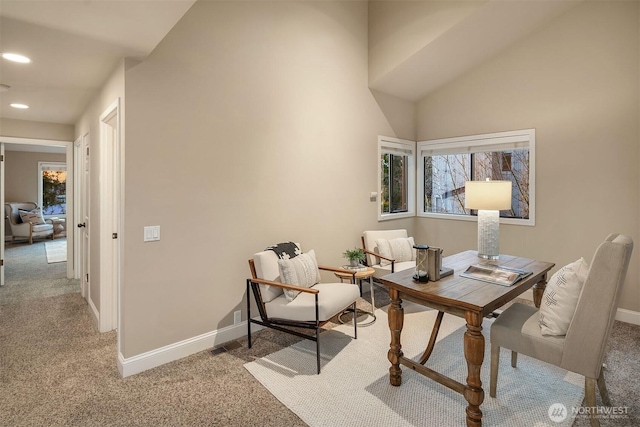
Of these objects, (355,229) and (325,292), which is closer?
(325,292)

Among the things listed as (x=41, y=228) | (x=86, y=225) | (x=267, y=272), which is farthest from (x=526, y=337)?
(x=41, y=228)

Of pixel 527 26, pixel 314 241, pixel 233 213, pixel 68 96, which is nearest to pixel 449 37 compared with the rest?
pixel 527 26

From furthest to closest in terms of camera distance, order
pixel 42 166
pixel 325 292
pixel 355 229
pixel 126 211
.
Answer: pixel 42 166 < pixel 355 229 < pixel 325 292 < pixel 126 211

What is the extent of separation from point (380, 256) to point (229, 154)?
2084mm

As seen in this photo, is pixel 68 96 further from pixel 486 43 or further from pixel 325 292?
pixel 486 43

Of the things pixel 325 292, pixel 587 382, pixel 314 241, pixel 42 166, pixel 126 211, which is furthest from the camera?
pixel 42 166

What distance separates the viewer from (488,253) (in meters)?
3.05

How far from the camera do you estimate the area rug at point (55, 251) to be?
6.52 metres

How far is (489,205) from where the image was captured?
9.69ft

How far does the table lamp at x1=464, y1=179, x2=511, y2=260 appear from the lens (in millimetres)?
2943

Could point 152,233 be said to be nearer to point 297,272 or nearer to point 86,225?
point 297,272

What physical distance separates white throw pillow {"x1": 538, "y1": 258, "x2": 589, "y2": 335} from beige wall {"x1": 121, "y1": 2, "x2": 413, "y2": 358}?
234 centimetres

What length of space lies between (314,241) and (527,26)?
3522mm

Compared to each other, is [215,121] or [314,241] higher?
[215,121]
